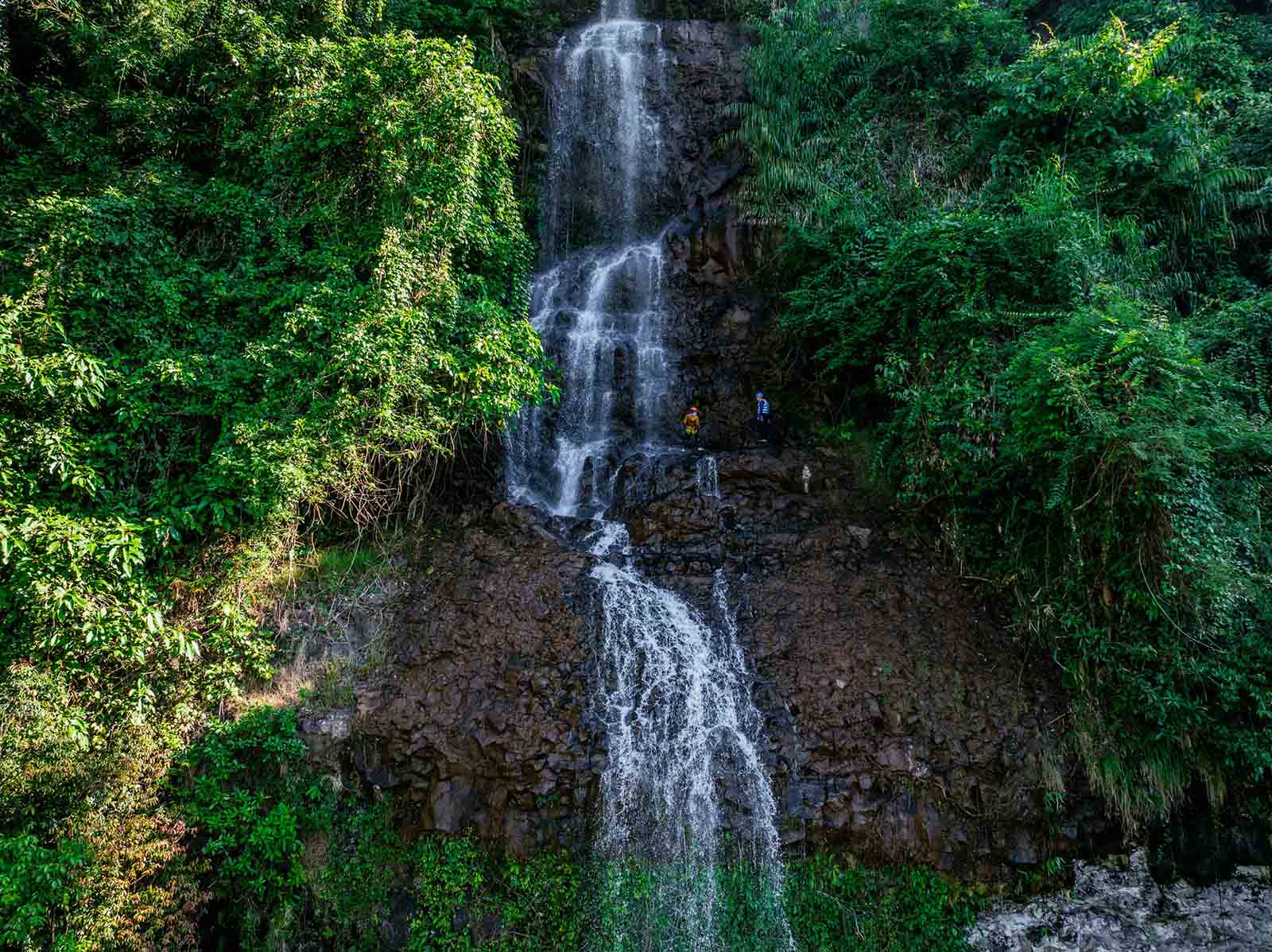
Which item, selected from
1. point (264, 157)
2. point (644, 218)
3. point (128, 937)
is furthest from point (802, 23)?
point (128, 937)

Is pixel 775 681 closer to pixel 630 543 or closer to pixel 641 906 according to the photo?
pixel 641 906

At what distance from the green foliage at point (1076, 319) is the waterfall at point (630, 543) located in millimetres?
3197

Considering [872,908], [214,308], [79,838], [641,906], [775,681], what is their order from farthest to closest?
1. [214,308]
2. [775,681]
3. [641,906]
4. [872,908]
5. [79,838]

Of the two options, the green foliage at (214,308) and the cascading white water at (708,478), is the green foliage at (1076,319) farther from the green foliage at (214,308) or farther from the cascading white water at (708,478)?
the green foliage at (214,308)

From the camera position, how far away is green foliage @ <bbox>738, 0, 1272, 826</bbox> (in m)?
6.32

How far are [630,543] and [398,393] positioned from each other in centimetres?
416

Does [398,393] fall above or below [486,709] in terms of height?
above

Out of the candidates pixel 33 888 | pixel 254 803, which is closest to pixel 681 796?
pixel 254 803

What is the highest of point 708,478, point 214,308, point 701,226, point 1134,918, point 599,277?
point 701,226

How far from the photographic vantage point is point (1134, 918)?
6219mm

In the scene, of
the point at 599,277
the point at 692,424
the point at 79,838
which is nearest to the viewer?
the point at 79,838

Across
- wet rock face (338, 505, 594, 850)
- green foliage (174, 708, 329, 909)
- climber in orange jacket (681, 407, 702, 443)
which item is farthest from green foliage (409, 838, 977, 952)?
climber in orange jacket (681, 407, 702, 443)

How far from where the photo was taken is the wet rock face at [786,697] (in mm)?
6672

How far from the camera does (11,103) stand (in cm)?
893
